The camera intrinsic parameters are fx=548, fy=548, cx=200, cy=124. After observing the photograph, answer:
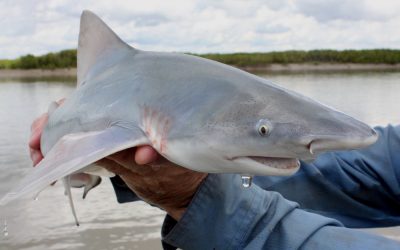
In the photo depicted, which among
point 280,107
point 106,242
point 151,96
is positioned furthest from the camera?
point 106,242

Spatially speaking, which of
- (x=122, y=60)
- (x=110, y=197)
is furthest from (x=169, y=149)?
(x=110, y=197)

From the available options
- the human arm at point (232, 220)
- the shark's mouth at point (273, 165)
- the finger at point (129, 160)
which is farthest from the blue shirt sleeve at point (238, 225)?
the shark's mouth at point (273, 165)

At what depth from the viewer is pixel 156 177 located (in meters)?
2.05

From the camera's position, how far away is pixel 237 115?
1742 millimetres

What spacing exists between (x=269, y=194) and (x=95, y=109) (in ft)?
2.64

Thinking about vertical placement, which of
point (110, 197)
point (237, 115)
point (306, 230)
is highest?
point (237, 115)

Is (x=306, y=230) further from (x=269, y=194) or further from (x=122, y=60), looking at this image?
(x=122, y=60)

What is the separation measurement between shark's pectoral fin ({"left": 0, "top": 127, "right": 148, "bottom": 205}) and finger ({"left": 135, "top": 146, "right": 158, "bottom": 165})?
2 centimetres

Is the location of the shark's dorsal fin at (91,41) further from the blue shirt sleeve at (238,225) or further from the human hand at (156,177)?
the blue shirt sleeve at (238,225)

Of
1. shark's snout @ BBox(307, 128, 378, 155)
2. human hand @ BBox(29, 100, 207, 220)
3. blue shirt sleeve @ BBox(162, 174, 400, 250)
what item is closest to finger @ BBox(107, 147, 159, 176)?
human hand @ BBox(29, 100, 207, 220)

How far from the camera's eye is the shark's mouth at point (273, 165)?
1599mm

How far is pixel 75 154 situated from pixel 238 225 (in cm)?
72

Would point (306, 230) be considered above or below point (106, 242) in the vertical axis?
above

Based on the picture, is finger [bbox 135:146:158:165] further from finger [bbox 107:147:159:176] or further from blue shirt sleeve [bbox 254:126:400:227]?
blue shirt sleeve [bbox 254:126:400:227]
